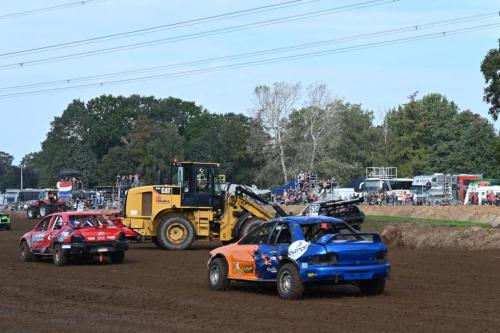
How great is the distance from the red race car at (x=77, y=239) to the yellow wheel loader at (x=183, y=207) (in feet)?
17.2

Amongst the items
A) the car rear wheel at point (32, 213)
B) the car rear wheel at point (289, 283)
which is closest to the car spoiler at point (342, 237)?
the car rear wheel at point (289, 283)

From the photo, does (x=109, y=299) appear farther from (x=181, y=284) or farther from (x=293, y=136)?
(x=293, y=136)

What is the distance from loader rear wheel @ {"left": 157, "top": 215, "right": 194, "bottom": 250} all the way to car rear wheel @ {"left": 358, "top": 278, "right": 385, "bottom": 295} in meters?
14.4

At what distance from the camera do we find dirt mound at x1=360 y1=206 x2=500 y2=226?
137ft

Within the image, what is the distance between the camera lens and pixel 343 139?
99250 millimetres

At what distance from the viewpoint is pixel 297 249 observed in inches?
589

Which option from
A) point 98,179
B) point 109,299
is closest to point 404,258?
point 109,299

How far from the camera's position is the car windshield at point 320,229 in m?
15.5

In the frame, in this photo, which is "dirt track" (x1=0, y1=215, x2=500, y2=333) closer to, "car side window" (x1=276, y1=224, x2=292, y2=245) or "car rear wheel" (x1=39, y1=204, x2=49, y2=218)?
"car side window" (x1=276, y1=224, x2=292, y2=245)

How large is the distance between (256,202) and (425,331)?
1839 cm

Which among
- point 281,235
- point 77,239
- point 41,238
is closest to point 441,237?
point 77,239

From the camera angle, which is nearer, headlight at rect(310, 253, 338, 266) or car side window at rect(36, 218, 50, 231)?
headlight at rect(310, 253, 338, 266)

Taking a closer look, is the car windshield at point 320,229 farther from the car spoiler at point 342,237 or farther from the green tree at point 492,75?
the green tree at point 492,75

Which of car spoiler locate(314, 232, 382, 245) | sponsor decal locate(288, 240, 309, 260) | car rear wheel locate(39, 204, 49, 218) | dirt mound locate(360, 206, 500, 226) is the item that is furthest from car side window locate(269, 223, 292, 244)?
car rear wheel locate(39, 204, 49, 218)
